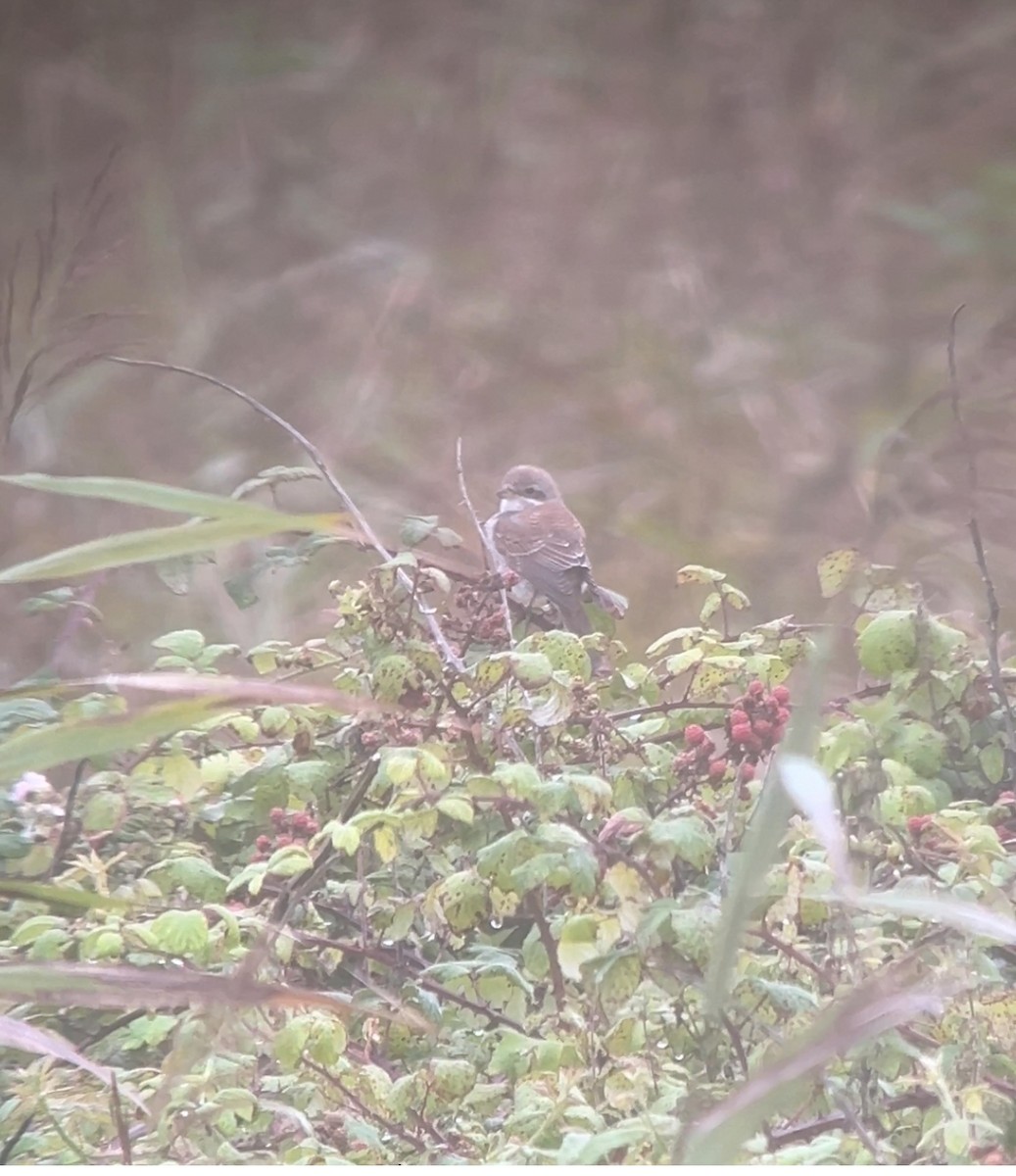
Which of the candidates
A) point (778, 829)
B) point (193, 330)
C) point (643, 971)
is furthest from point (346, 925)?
point (193, 330)

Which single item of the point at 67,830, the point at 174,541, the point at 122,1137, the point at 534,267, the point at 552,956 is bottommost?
the point at 122,1137

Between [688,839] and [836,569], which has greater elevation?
[836,569]

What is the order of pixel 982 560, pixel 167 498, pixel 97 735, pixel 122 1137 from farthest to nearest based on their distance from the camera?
pixel 982 560, pixel 122 1137, pixel 167 498, pixel 97 735

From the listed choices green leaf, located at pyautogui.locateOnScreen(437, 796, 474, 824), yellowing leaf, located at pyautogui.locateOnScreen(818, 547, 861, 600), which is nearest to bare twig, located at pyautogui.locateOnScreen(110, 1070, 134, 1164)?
green leaf, located at pyautogui.locateOnScreen(437, 796, 474, 824)

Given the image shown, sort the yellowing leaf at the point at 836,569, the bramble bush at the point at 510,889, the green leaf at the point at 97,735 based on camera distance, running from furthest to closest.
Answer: the yellowing leaf at the point at 836,569, the bramble bush at the point at 510,889, the green leaf at the point at 97,735

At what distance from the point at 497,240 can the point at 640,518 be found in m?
0.30

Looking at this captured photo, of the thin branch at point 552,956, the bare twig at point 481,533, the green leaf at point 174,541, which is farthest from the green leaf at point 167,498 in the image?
the thin branch at point 552,956

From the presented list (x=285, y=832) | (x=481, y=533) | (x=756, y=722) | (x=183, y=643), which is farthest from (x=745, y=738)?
(x=183, y=643)

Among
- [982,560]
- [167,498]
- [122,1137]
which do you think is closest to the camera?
[167,498]

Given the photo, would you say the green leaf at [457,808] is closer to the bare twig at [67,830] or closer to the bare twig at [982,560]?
the bare twig at [67,830]

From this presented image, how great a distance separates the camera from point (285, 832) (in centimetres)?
102

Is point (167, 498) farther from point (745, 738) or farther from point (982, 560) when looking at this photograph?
point (982, 560)

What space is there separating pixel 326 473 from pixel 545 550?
8.6 inches

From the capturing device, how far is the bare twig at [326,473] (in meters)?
1.05
